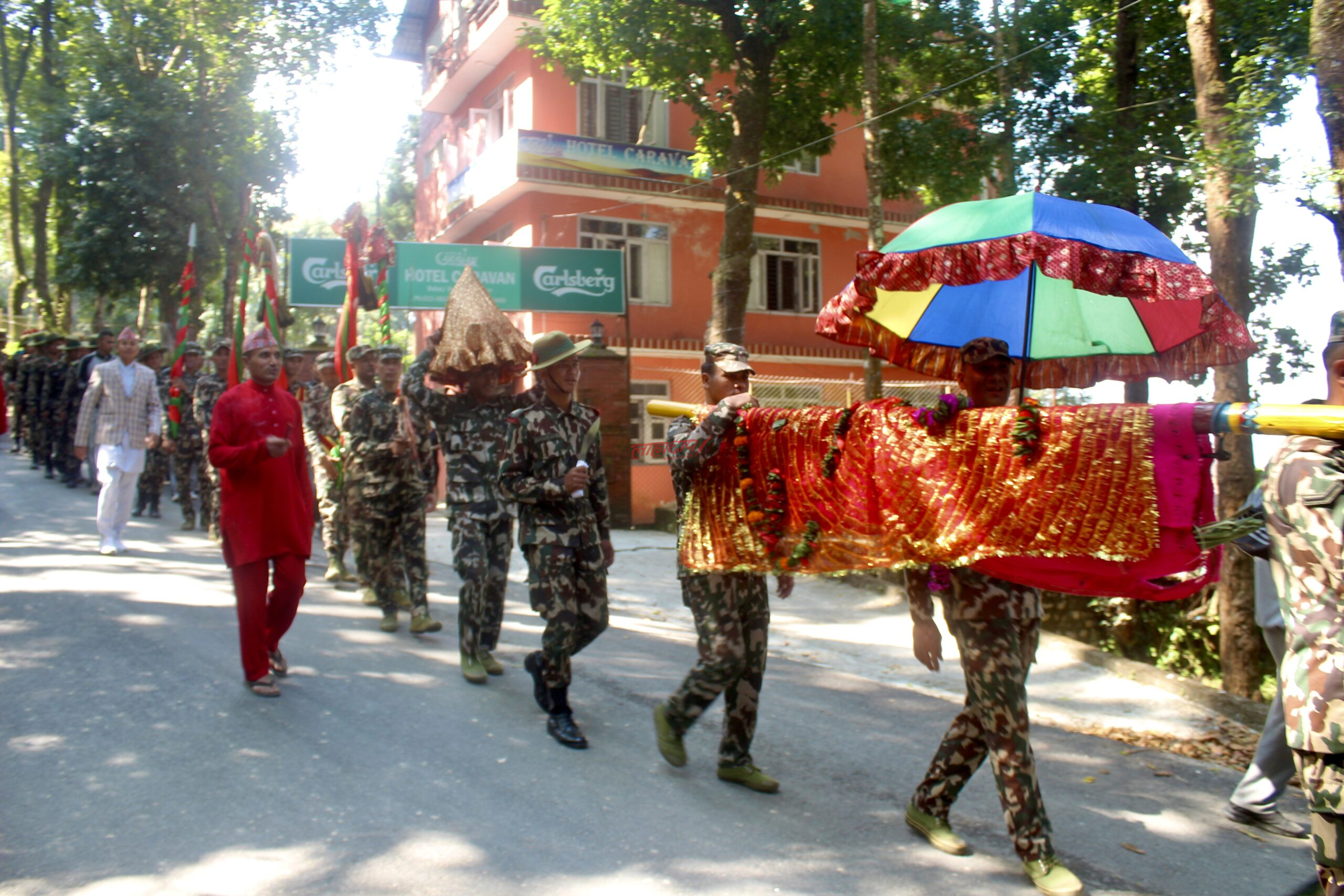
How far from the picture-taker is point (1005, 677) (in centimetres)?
360

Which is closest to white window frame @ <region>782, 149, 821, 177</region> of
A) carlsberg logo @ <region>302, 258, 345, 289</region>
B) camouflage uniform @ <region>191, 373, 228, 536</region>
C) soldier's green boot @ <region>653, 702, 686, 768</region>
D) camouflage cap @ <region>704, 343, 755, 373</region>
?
carlsberg logo @ <region>302, 258, 345, 289</region>

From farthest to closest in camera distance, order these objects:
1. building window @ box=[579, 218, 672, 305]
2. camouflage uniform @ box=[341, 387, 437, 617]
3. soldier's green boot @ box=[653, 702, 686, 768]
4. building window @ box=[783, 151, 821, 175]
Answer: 1. building window @ box=[783, 151, 821, 175]
2. building window @ box=[579, 218, 672, 305]
3. camouflage uniform @ box=[341, 387, 437, 617]
4. soldier's green boot @ box=[653, 702, 686, 768]

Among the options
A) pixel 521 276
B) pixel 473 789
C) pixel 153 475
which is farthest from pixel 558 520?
pixel 521 276

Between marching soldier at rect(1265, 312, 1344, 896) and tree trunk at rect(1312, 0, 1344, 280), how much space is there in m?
3.20

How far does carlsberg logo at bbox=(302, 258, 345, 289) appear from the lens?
731 inches

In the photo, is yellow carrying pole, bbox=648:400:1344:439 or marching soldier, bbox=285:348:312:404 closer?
yellow carrying pole, bbox=648:400:1344:439

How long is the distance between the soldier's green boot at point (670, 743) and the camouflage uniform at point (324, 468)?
15.7 feet

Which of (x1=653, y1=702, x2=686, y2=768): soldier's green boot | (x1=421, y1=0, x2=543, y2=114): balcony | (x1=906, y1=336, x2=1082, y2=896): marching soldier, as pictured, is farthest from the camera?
(x1=421, y1=0, x2=543, y2=114): balcony

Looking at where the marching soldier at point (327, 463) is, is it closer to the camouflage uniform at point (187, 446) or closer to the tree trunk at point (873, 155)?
the camouflage uniform at point (187, 446)

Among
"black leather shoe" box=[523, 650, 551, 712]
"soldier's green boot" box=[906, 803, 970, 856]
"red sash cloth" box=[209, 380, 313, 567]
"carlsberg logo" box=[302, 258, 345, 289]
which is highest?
"carlsberg logo" box=[302, 258, 345, 289]

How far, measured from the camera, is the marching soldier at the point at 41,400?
15.6 metres

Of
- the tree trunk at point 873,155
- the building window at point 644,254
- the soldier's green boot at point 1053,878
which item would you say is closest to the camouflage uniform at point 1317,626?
the soldier's green boot at point 1053,878

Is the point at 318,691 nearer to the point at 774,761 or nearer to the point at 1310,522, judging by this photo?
the point at 774,761

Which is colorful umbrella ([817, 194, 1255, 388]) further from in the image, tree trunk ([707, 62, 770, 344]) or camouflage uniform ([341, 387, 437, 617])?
tree trunk ([707, 62, 770, 344])
